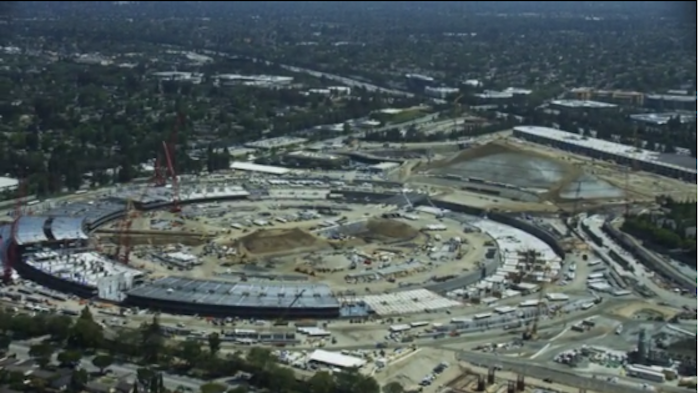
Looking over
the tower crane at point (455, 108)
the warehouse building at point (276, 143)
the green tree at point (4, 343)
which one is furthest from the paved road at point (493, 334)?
the tower crane at point (455, 108)

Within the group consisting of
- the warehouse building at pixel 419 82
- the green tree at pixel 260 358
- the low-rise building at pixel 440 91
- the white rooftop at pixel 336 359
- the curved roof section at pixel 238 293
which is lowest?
the warehouse building at pixel 419 82

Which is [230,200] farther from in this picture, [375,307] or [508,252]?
[375,307]

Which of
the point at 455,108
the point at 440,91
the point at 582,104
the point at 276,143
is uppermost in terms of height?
the point at 276,143

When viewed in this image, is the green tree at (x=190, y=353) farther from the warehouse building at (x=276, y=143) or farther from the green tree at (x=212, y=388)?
the warehouse building at (x=276, y=143)

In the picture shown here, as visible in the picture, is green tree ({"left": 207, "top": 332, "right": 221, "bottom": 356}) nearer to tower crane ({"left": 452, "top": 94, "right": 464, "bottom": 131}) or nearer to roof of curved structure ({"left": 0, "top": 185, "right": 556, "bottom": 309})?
roof of curved structure ({"left": 0, "top": 185, "right": 556, "bottom": 309})

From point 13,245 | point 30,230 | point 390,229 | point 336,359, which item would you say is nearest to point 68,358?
point 336,359

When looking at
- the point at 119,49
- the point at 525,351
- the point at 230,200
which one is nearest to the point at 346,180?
the point at 230,200

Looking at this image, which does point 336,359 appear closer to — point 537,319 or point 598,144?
point 537,319
